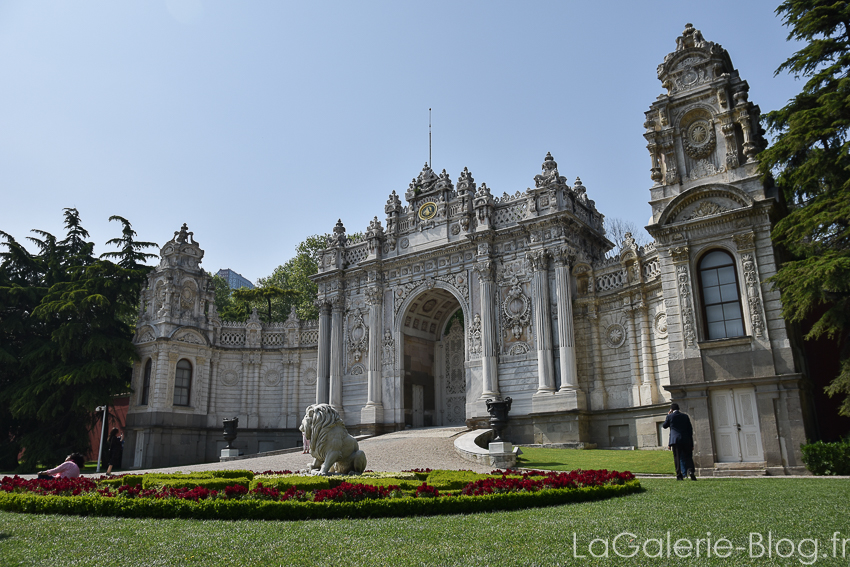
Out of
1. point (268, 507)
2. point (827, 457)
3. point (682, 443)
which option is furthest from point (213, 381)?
point (827, 457)

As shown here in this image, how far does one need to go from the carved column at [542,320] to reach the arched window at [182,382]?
17.8 metres

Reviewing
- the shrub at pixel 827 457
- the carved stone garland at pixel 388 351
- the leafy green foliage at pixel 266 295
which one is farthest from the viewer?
the leafy green foliage at pixel 266 295

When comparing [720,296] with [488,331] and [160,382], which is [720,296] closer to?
[488,331]

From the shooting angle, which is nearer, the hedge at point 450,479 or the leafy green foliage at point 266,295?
the hedge at point 450,479

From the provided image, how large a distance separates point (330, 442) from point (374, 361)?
1689 cm

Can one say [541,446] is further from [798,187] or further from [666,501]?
[666,501]

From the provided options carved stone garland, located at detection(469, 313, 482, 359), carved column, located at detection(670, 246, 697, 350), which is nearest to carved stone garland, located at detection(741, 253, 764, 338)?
carved column, located at detection(670, 246, 697, 350)

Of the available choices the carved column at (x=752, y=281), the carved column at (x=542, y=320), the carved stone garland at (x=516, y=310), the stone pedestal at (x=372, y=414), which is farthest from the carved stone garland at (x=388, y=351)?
the carved column at (x=752, y=281)

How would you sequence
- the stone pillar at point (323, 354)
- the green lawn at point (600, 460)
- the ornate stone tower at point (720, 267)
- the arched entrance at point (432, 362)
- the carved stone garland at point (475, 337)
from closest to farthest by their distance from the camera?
1. the ornate stone tower at point (720, 267)
2. the green lawn at point (600, 460)
3. the carved stone garland at point (475, 337)
4. the arched entrance at point (432, 362)
5. the stone pillar at point (323, 354)

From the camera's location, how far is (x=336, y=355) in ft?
104

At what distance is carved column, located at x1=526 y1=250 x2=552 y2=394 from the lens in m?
25.4

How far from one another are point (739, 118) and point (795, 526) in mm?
14750

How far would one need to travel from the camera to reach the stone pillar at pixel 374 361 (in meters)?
29.7

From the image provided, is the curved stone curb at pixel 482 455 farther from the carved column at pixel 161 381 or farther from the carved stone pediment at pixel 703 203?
the carved column at pixel 161 381
